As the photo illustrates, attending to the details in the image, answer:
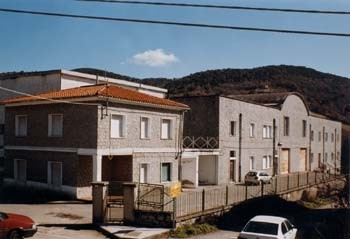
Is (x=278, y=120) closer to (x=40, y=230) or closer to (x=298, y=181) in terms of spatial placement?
(x=298, y=181)

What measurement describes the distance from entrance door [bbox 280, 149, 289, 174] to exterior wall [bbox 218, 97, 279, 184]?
3095 millimetres

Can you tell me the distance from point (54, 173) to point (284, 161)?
91.8 ft

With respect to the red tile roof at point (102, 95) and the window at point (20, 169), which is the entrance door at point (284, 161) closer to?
the red tile roof at point (102, 95)

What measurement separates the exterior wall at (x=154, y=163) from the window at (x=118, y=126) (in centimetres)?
170

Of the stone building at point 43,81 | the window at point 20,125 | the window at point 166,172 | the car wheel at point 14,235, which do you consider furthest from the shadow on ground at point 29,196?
the car wheel at point 14,235

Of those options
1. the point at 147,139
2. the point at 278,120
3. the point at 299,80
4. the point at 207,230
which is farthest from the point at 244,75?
the point at 207,230

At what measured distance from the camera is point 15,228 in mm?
14938

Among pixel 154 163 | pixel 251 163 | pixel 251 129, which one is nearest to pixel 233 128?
pixel 251 129

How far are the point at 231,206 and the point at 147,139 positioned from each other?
7743 millimetres

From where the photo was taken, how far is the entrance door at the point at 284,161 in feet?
149

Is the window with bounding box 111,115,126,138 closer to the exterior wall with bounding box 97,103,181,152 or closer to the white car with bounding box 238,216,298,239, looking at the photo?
the exterior wall with bounding box 97,103,181,152

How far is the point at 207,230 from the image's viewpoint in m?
17.8

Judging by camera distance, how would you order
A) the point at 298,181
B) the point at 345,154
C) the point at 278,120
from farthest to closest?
the point at 345,154, the point at 278,120, the point at 298,181

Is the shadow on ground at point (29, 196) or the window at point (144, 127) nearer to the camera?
the shadow on ground at point (29, 196)
